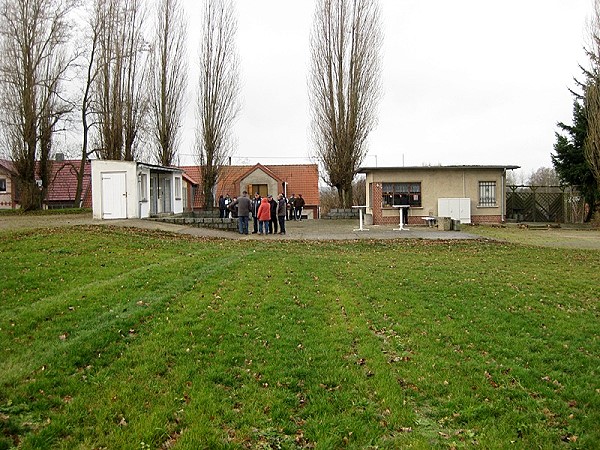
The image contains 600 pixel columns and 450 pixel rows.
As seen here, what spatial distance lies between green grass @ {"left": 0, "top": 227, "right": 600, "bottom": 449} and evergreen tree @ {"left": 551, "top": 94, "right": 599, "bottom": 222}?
73.6 ft

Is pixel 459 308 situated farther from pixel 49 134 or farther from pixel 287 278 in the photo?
pixel 49 134

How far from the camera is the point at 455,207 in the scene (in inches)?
1118

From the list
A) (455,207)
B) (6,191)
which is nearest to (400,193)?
(455,207)

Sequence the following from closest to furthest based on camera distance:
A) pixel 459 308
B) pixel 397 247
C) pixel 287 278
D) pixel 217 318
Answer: pixel 217 318
pixel 459 308
pixel 287 278
pixel 397 247

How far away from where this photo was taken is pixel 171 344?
6133 millimetres

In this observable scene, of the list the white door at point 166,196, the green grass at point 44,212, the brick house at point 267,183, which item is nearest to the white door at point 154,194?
the white door at point 166,196

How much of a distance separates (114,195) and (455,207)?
57.3ft

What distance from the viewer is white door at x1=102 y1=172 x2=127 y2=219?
77.8 ft

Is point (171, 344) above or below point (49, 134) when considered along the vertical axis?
below

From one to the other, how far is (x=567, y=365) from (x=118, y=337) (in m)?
5.17

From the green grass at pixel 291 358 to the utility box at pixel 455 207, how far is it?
55.7ft

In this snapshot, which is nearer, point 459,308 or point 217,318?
point 217,318

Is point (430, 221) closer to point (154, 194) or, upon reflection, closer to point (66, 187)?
point (154, 194)

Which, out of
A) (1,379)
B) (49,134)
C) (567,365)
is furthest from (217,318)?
(49,134)
